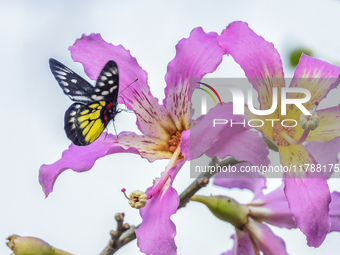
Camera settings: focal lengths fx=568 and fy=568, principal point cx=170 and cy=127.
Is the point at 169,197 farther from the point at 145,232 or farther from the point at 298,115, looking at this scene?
the point at 298,115

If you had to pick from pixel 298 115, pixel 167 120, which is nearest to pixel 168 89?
pixel 167 120

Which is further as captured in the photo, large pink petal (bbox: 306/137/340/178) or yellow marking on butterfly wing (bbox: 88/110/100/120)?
large pink petal (bbox: 306/137/340/178)

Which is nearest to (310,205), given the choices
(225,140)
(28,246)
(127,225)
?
(225,140)

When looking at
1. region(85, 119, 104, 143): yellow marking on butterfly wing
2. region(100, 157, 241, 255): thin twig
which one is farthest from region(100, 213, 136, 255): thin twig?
region(85, 119, 104, 143): yellow marking on butterfly wing

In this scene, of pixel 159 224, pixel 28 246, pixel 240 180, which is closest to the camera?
pixel 159 224

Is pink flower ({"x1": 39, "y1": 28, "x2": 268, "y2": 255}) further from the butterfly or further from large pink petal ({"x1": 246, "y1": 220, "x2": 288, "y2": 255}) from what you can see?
large pink petal ({"x1": 246, "y1": 220, "x2": 288, "y2": 255})

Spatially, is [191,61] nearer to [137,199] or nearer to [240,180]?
[137,199]
